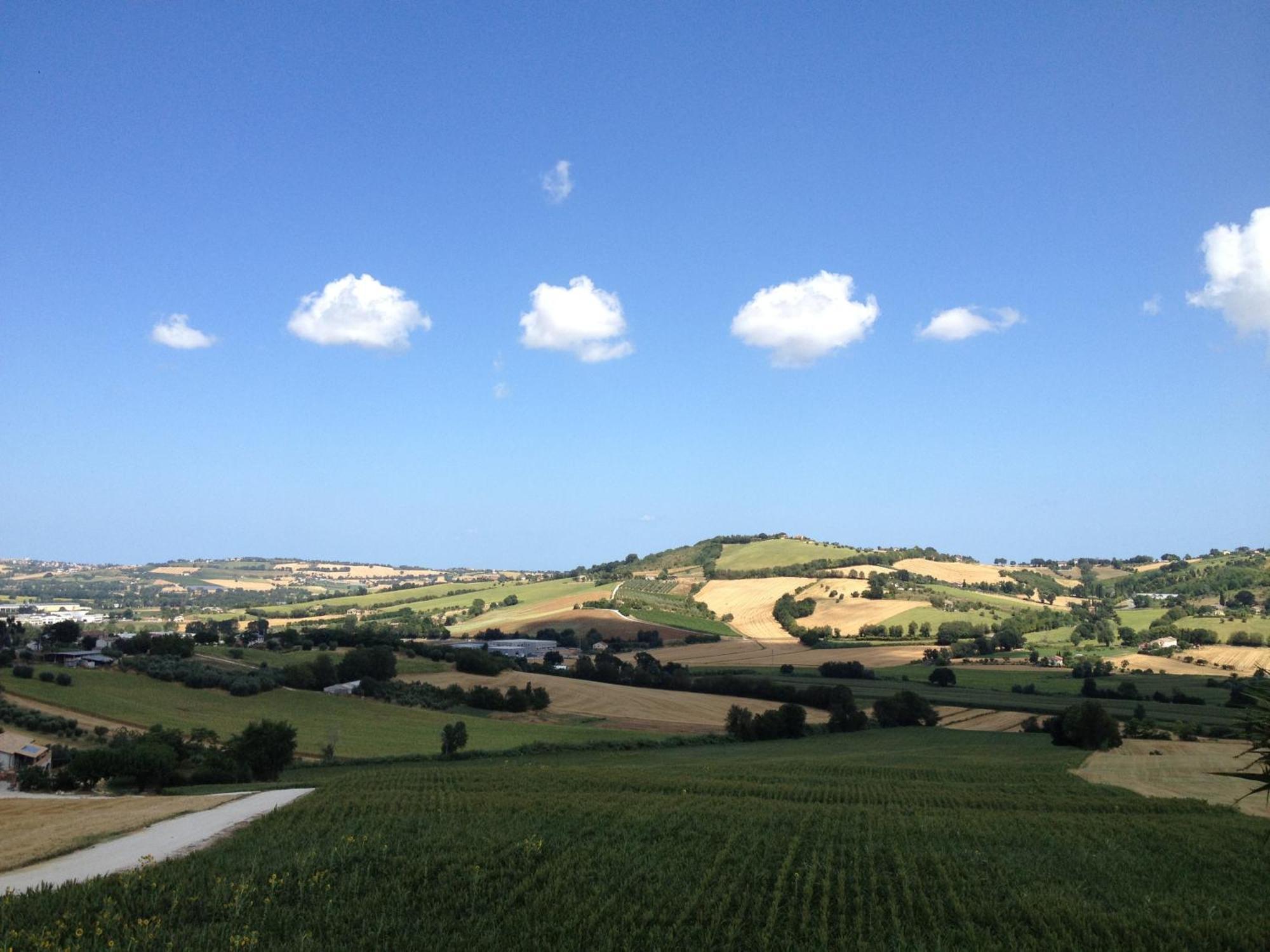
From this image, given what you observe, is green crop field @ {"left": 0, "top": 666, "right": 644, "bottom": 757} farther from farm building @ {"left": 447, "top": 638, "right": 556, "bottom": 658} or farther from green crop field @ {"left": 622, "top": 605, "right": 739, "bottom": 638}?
green crop field @ {"left": 622, "top": 605, "right": 739, "bottom": 638}

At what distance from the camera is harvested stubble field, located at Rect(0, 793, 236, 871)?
2522 cm

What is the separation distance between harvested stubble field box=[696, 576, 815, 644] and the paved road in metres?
106

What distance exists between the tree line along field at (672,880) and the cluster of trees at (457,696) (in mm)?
48070

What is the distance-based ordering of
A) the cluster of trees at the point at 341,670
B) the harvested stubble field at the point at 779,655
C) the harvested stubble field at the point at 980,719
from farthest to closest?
the harvested stubble field at the point at 779,655 < the cluster of trees at the point at 341,670 < the harvested stubble field at the point at 980,719

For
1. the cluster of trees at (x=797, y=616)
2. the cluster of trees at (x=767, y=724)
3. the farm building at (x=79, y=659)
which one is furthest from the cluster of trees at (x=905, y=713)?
the farm building at (x=79, y=659)

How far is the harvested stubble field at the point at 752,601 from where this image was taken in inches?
5482

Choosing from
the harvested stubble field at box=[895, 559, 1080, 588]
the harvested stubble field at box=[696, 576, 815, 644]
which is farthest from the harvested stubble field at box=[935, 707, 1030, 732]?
the harvested stubble field at box=[895, 559, 1080, 588]

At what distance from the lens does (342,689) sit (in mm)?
89562

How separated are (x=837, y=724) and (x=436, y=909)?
221 feet

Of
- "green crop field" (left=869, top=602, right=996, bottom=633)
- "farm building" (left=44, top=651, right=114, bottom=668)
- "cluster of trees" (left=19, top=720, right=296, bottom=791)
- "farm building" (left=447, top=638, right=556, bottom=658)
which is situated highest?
"green crop field" (left=869, top=602, right=996, bottom=633)

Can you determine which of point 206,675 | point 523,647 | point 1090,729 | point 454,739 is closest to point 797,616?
point 523,647

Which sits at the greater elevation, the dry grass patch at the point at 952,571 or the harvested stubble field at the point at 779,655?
the dry grass patch at the point at 952,571

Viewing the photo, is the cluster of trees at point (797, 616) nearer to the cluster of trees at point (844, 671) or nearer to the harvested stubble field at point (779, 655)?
the harvested stubble field at point (779, 655)

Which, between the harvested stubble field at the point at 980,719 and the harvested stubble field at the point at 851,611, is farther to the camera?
the harvested stubble field at the point at 851,611
